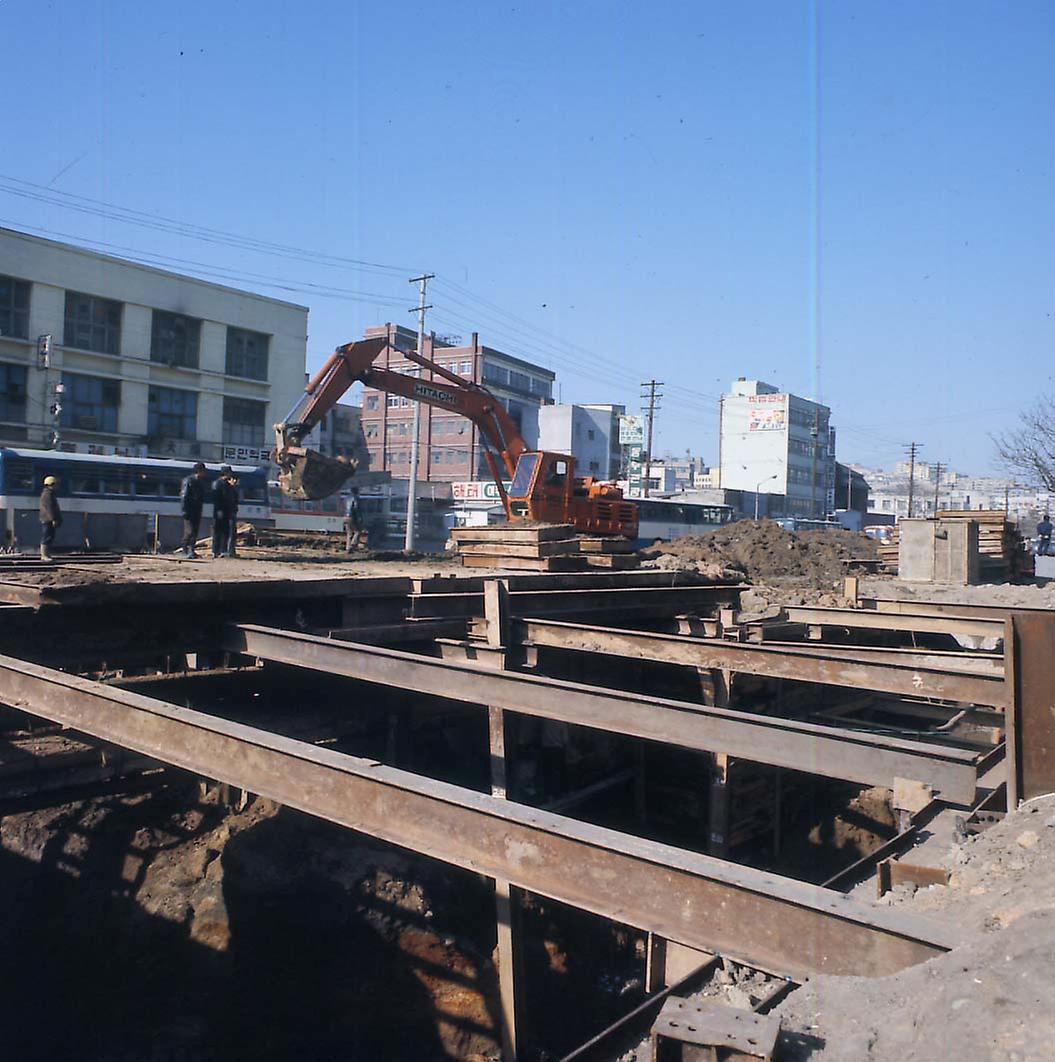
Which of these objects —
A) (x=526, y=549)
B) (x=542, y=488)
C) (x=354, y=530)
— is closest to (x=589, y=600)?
(x=526, y=549)

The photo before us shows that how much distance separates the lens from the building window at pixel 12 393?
3281 centimetres


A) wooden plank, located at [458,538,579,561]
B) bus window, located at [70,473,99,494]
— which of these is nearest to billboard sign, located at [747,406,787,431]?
bus window, located at [70,473,99,494]

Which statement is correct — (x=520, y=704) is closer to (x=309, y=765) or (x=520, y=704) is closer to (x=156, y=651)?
(x=309, y=765)

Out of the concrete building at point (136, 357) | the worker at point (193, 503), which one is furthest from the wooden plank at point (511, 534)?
the concrete building at point (136, 357)

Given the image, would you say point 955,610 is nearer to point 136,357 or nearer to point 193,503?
point 193,503

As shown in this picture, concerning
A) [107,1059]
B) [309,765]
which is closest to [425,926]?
[107,1059]

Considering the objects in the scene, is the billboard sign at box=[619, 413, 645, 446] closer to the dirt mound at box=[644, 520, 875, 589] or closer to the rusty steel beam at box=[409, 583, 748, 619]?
the dirt mound at box=[644, 520, 875, 589]

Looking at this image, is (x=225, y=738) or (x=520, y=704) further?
(x=520, y=704)

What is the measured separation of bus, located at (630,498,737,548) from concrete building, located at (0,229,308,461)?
55.6ft

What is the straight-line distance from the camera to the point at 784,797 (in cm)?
991

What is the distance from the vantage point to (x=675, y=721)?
16.7 ft

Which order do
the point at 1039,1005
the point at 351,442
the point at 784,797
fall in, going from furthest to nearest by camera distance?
the point at 351,442 → the point at 784,797 → the point at 1039,1005

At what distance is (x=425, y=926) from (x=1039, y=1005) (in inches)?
252

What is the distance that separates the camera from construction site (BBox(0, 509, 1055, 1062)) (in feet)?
9.12
